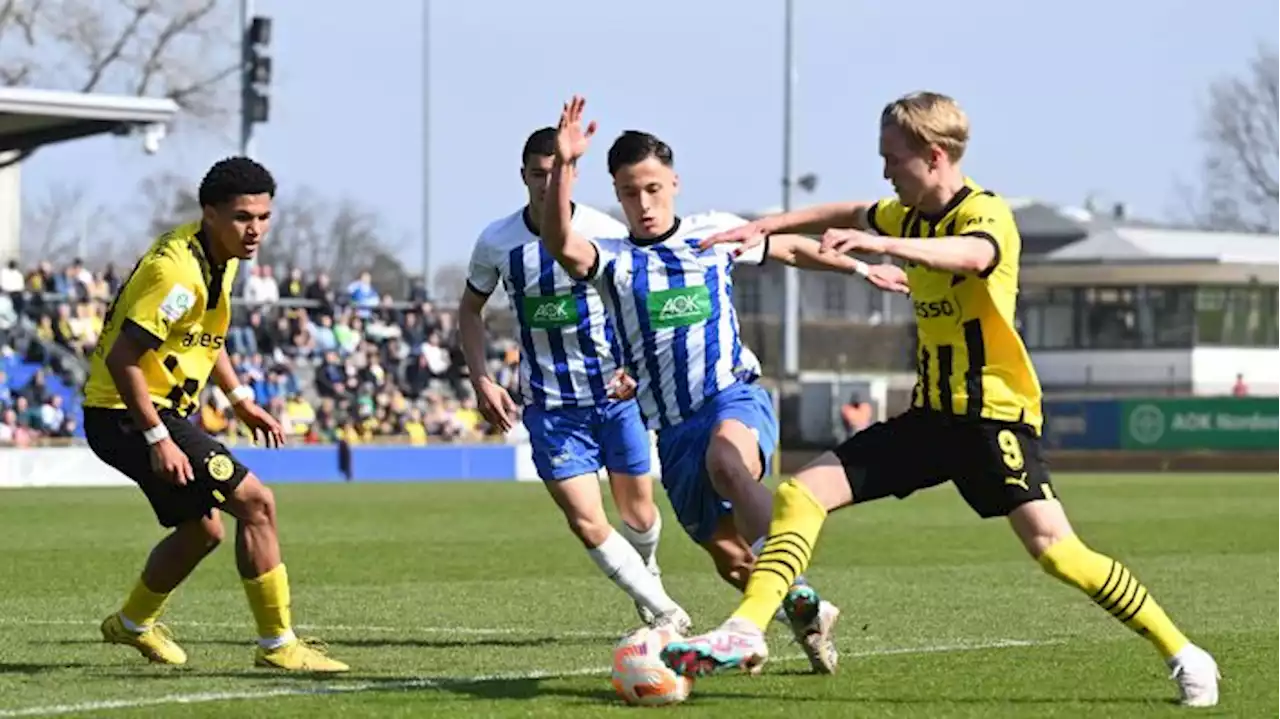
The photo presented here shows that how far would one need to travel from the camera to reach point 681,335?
964cm

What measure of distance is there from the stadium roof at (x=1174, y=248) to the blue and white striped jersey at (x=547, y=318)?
62.4 m

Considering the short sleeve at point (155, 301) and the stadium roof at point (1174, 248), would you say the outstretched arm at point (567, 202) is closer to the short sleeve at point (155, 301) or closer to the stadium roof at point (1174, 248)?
the short sleeve at point (155, 301)

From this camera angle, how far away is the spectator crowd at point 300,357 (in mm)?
36062

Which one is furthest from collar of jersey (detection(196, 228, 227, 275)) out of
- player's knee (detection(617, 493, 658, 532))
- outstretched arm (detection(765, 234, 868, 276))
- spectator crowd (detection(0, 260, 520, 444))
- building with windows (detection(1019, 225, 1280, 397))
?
building with windows (detection(1019, 225, 1280, 397))

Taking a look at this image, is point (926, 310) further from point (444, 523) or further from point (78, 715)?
point (444, 523)

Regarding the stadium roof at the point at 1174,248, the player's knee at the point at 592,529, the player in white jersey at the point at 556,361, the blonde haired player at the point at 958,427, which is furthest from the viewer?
the stadium roof at the point at 1174,248

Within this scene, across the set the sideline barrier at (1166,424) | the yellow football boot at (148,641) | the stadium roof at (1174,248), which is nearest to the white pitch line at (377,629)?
the yellow football boot at (148,641)

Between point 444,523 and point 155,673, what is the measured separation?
1372 cm

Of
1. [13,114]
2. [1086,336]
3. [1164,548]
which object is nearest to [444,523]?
[1164,548]

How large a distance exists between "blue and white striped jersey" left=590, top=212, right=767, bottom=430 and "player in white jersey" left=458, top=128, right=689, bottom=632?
68cm

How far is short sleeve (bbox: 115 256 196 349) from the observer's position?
911 cm

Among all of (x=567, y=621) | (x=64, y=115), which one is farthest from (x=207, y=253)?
(x=64, y=115)

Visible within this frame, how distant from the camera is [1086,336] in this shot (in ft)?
231

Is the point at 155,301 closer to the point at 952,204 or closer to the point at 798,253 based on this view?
the point at 798,253
